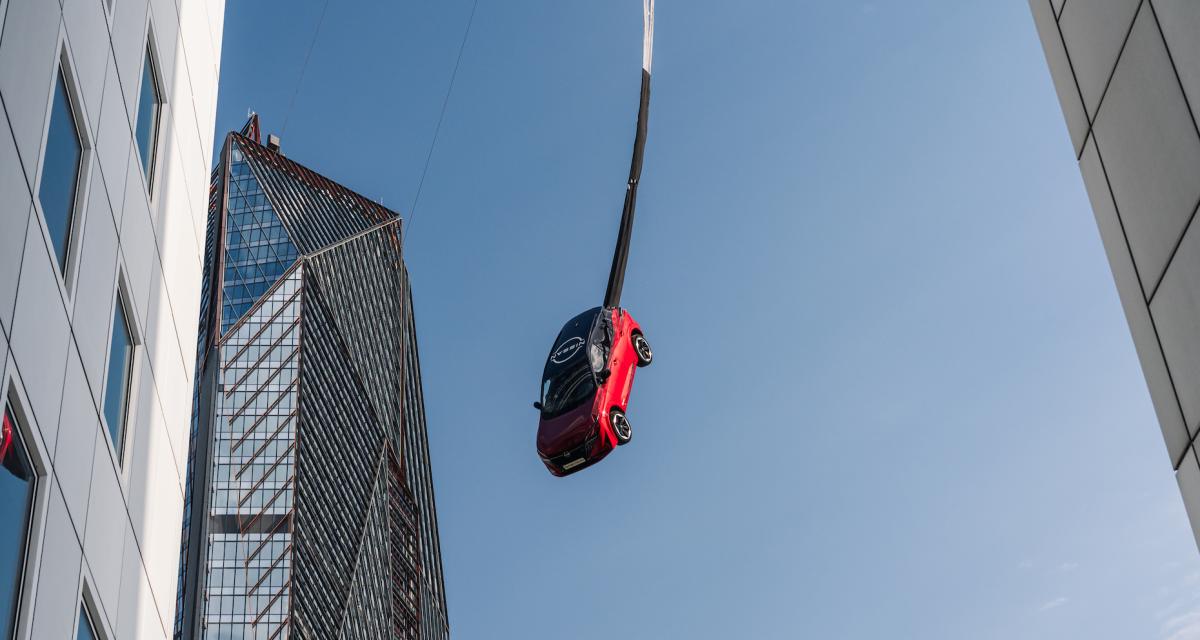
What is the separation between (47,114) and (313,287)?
10054 cm

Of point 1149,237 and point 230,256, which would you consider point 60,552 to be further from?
point 230,256

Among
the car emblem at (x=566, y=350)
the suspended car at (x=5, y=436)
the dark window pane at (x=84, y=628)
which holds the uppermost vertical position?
Result: the car emblem at (x=566, y=350)

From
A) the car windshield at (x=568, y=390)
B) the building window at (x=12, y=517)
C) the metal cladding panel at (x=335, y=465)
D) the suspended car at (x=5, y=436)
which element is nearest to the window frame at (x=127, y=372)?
the building window at (x=12, y=517)

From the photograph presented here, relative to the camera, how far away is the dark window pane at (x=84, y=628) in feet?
51.6

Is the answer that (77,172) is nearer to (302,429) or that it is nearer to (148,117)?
(148,117)

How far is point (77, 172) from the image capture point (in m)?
16.1

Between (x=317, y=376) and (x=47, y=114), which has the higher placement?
(x=317, y=376)

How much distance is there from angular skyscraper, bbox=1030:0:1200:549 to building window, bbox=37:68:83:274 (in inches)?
420

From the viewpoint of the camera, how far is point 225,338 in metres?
111

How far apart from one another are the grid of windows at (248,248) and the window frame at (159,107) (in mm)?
93314

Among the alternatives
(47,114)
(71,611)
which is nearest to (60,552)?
(71,611)

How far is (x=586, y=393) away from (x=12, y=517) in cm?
1271

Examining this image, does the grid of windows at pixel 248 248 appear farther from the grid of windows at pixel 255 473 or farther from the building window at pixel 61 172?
the building window at pixel 61 172

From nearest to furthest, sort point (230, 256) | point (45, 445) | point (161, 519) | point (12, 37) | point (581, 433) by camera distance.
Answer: point (12, 37)
point (45, 445)
point (161, 519)
point (581, 433)
point (230, 256)
